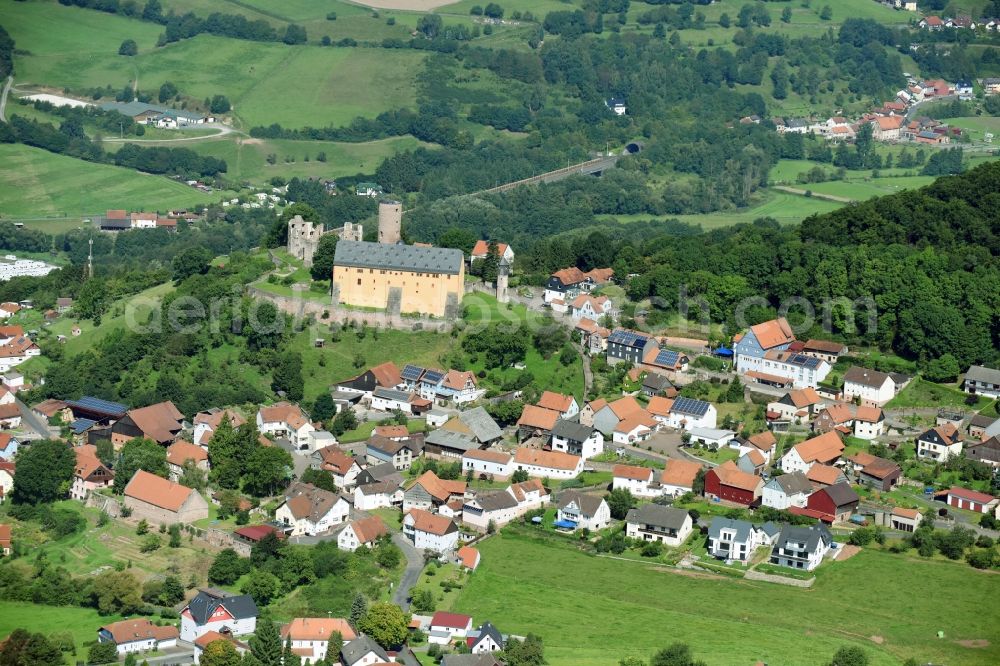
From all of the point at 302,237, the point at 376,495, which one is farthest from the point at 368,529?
the point at 302,237

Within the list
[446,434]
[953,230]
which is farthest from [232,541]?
[953,230]

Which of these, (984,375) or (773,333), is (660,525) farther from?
(984,375)

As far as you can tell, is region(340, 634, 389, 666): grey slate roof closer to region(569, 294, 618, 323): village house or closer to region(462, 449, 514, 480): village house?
region(462, 449, 514, 480): village house

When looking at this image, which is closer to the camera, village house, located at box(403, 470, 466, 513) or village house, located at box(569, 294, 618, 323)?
village house, located at box(403, 470, 466, 513)

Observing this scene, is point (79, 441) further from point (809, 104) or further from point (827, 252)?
point (809, 104)

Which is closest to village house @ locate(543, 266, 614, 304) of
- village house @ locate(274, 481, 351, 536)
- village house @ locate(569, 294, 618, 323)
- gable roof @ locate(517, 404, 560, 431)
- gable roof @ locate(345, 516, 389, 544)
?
village house @ locate(569, 294, 618, 323)

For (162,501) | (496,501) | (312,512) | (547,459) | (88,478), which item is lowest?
(88,478)
